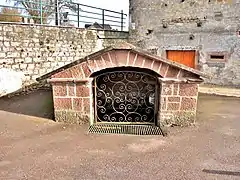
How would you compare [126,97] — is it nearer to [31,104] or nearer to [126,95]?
[126,95]

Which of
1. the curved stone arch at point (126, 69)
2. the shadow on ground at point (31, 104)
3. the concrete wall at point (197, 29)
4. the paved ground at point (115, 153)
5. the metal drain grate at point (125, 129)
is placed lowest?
the metal drain grate at point (125, 129)

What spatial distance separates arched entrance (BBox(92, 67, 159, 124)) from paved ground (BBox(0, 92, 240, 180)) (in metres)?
1.04

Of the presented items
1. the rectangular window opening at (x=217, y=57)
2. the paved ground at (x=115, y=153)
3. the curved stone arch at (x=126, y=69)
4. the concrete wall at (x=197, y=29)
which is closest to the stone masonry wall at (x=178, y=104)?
the paved ground at (x=115, y=153)

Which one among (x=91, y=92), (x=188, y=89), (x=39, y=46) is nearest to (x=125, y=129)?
(x=91, y=92)

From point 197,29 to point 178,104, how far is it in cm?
740

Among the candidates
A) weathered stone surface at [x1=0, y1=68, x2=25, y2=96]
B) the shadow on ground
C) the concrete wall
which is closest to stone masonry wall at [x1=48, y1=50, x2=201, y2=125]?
the shadow on ground

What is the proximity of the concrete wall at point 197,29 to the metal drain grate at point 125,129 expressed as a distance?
6.46m

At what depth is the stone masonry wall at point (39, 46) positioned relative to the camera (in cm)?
832

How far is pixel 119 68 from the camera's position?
576 cm

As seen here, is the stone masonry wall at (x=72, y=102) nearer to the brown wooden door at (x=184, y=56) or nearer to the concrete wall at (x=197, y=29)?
the concrete wall at (x=197, y=29)

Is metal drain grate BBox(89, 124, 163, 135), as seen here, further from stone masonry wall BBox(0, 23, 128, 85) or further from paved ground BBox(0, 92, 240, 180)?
stone masonry wall BBox(0, 23, 128, 85)

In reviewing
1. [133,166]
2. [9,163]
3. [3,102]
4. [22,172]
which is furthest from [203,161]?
[3,102]

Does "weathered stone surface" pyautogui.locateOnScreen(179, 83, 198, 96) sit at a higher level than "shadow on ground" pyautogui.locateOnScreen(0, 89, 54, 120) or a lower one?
higher

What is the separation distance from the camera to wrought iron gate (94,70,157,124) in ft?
19.5
